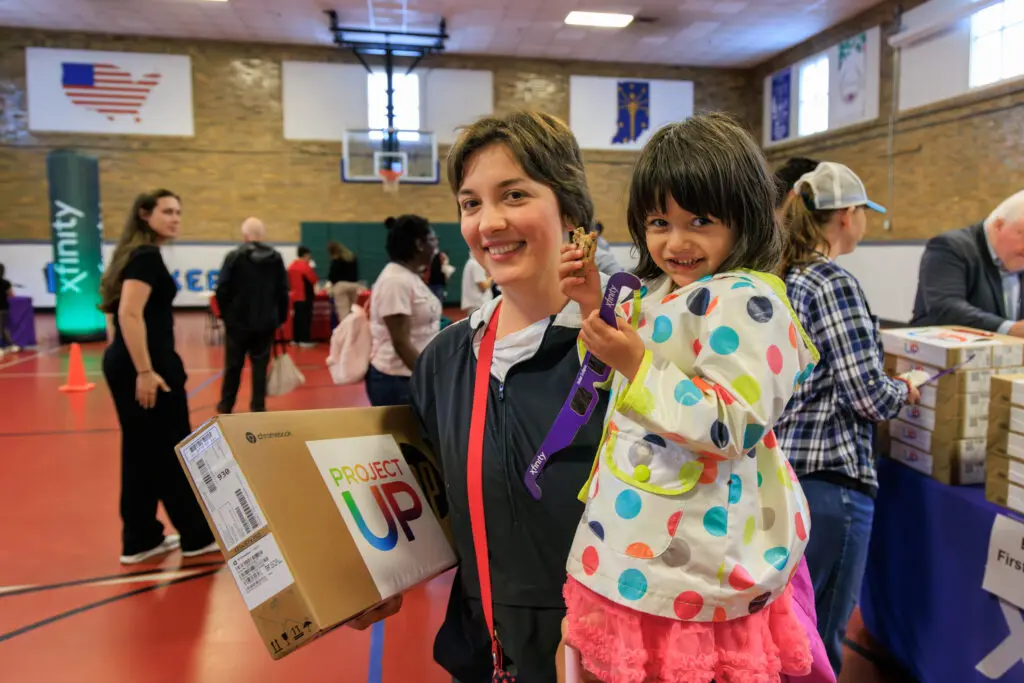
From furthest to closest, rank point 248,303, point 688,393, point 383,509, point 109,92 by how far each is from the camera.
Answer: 1. point 109,92
2. point 248,303
3. point 383,509
4. point 688,393

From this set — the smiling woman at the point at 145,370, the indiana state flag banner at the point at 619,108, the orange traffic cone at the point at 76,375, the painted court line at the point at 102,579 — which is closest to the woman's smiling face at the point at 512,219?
the smiling woman at the point at 145,370

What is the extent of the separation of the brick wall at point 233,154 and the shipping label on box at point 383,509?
45.3 ft

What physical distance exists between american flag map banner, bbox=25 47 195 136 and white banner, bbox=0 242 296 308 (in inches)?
96.5

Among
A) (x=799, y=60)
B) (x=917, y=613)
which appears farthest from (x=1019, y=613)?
(x=799, y=60)

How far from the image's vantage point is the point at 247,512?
124 cm

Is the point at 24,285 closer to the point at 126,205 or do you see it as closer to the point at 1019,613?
the point at 126,205

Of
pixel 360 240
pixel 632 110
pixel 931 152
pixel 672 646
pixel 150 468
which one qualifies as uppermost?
pixel 632 110

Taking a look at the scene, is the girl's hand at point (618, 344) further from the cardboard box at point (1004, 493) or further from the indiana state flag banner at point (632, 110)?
the indiana state flag banner at point (632, 110)

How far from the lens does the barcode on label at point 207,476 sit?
1259 millimetres

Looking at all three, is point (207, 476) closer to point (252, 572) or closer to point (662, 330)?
point (252, 572)

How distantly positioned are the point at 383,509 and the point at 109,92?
16789mm

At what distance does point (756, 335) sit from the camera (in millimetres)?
979

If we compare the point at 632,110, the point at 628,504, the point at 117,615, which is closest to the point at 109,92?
the point at 632,110

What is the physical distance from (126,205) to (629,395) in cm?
1727
